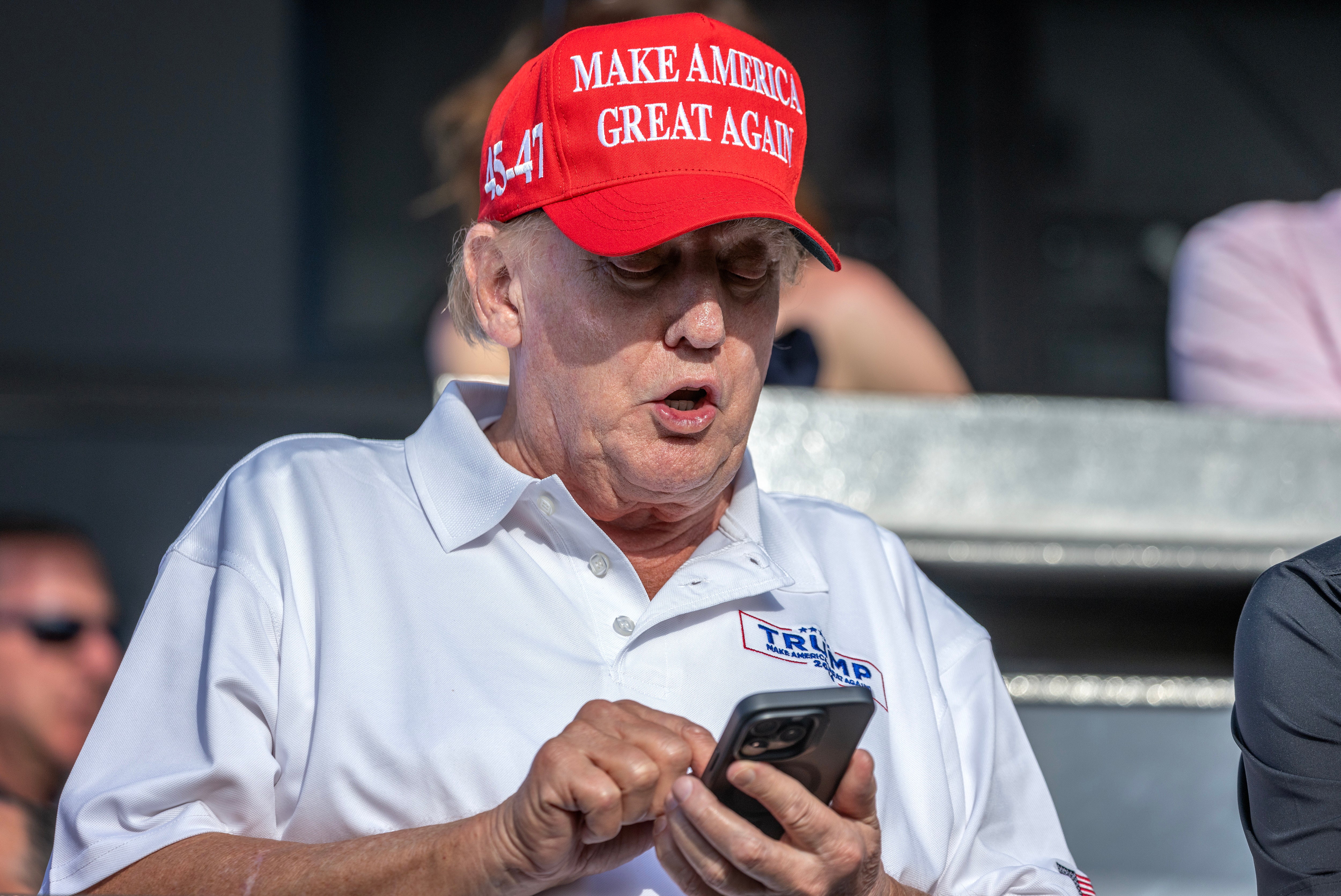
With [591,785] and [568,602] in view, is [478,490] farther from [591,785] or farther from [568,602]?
[591,785]

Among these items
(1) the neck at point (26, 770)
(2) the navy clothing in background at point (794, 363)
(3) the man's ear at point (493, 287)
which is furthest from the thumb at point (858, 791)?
(1) the neck at point (26, 770)

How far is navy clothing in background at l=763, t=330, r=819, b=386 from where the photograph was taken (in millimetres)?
2086

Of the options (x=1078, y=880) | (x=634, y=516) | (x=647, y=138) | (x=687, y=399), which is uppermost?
(x=647, y=138)

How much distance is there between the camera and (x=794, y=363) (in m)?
2.10

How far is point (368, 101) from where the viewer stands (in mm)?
3236

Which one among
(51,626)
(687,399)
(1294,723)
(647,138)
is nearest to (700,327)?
(687,399)

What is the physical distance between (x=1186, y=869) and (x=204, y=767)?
4.84ft

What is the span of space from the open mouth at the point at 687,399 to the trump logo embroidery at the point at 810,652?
208 millimetres

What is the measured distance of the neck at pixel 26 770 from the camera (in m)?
2.14

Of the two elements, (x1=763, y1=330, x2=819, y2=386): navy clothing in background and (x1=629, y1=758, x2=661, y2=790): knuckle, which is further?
(x1=763, y1=330, x2=819, y2=386): navy clothing in background

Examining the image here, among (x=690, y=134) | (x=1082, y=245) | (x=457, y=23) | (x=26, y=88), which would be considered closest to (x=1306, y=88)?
(x=1082, y=245)

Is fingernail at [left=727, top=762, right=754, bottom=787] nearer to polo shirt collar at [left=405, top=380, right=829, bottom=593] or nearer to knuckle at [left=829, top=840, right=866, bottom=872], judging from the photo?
knuckle at [left=829, top=840, right=866, bottom=872]

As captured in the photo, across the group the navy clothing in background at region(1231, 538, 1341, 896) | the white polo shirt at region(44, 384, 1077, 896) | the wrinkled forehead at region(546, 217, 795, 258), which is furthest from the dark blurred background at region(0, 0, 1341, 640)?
the navy clothing in background at region(1231, 538, 1341, 896)

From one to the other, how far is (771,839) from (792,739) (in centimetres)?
9
